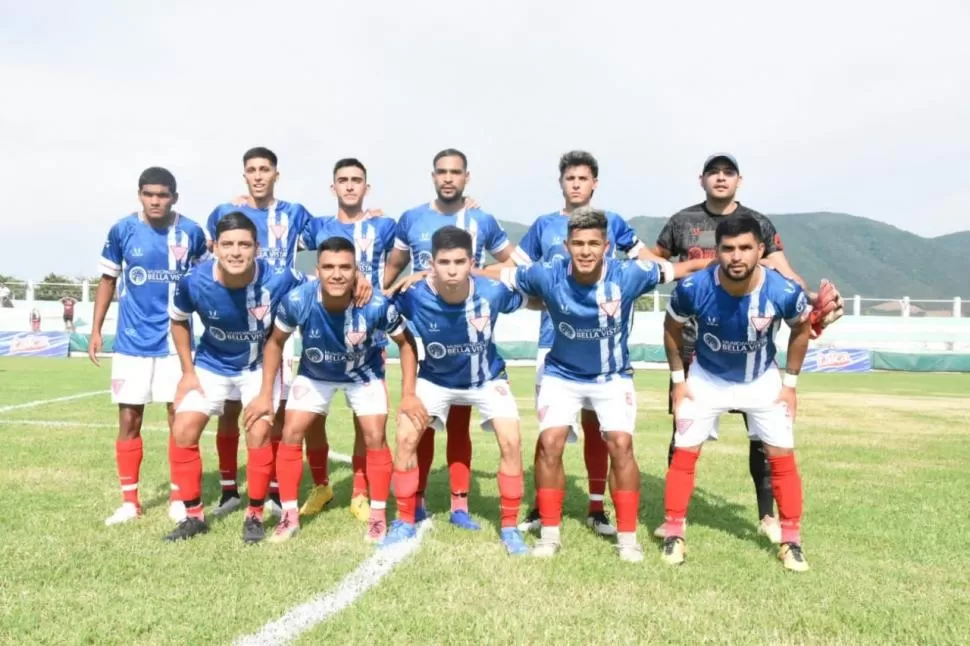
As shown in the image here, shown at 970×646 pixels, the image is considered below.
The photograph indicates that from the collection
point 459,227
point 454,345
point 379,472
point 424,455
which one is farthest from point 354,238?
point 379,472

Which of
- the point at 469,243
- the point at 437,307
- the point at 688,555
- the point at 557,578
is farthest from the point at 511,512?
the point at 469,243

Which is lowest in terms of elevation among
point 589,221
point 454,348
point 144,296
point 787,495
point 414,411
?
point 787,495

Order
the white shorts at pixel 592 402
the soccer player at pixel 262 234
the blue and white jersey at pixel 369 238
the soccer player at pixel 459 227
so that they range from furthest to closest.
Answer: the blue and white jersey at pixel 369 238, the soccer player at pixel 262 234, the soccer player at pixel 459 227, the white shorts at pixel 592 402

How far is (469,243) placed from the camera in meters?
4.74

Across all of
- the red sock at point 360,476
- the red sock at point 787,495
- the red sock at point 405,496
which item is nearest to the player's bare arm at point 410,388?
the red sock at point 405,496

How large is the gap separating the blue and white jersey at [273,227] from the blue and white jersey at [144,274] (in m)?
0.34

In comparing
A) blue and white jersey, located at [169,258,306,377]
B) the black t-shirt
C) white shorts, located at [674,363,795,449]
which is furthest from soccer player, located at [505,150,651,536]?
blue and white jersey, located at [169,258,306,377]

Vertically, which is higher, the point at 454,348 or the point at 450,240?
the point at 450,240

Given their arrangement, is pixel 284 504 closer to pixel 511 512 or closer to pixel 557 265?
pixel 511 512

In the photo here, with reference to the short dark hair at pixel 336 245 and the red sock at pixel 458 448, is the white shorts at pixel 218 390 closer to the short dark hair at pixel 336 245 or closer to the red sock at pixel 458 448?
the short dark hair at pixel 336 245

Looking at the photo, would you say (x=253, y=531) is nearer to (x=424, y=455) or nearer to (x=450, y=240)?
(x=424, y=455)

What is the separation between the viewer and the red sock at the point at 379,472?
4887 mm

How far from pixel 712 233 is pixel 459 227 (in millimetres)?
1830

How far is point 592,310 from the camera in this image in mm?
4613
